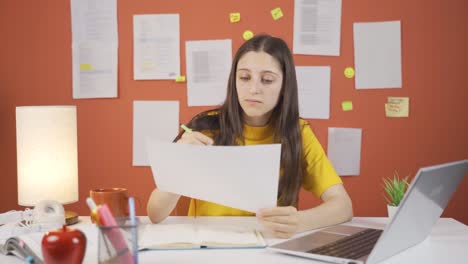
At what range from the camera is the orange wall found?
251cm

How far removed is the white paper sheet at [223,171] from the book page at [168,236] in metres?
0.10

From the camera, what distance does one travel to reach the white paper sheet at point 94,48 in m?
2.56

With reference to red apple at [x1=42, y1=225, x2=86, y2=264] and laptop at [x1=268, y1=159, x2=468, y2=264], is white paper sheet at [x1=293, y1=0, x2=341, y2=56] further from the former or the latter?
red apple at [x1=42, y1=225, x2=86, y2=264]

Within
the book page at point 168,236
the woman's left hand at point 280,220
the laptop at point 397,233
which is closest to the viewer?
the laptop at point 397,233

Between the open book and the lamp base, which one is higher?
the open book

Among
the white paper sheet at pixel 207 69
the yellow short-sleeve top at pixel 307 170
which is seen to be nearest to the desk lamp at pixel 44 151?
the yellow short-sleeve top at pixel 307 170

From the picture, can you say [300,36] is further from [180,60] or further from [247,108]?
[247,108]

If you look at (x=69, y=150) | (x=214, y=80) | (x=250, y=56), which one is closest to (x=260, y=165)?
(x=250, y=56)

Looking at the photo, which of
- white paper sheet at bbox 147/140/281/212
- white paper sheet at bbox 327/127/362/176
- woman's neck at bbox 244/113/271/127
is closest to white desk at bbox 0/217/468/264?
white paper sheet at bbox 147/140/281/212

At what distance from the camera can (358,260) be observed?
1.02 meters

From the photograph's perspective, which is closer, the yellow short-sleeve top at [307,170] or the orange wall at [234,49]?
the yellow short-sleeve top at [307,170]

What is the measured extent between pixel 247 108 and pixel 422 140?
49.6 inches

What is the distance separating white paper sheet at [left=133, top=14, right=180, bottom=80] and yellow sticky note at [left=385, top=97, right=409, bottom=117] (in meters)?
1.05

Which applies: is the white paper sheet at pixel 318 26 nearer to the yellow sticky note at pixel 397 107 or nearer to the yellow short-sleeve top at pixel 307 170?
the yellow sticky note at pixel 397 107
